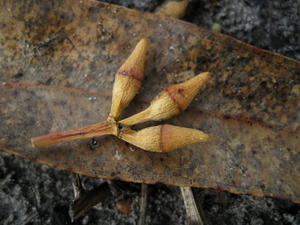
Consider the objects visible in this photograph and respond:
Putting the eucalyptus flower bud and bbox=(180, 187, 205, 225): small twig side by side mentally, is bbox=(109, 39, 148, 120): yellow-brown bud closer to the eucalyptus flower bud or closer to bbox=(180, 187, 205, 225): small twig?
the eucalyptus flower bud

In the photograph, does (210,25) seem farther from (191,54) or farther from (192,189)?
(192,189)

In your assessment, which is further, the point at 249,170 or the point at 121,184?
the point at 121,184

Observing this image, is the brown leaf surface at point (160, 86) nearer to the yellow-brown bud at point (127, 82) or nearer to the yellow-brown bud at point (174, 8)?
the yellow-brown bud at point (127, 82)

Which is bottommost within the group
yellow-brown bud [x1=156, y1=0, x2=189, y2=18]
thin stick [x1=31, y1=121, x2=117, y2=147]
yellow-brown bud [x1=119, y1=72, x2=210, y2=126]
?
thin stick [x1=31, y1=121, x2=117, y2=147]

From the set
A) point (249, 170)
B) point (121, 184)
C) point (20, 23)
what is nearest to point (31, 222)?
point (121, 184)

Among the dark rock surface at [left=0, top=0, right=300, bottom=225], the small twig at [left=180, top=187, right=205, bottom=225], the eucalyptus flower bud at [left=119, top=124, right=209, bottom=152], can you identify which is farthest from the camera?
the dark rock surface at [left=0, top=0, right=300, bottom=225]

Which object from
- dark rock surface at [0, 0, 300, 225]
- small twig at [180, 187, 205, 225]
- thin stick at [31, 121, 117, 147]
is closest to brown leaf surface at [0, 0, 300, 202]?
thin stick at [31, 121, 117, 147]
